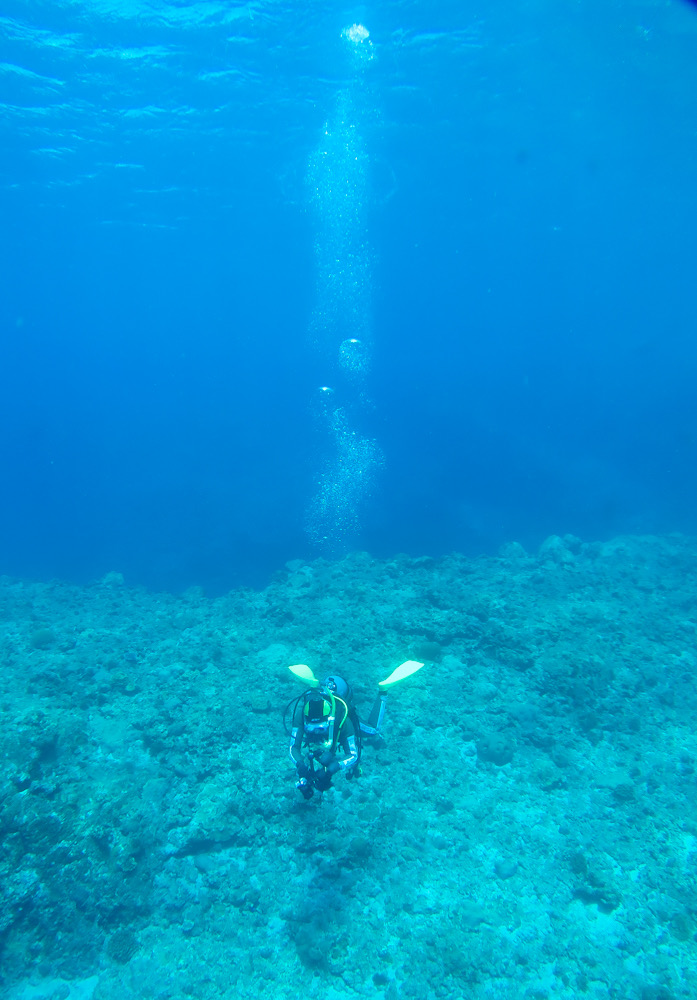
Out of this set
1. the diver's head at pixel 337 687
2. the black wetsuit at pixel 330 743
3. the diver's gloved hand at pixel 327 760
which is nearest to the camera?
the diver's gloved hand at pixel 327 760

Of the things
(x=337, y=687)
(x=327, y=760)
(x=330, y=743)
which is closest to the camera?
(x=327, y=760)

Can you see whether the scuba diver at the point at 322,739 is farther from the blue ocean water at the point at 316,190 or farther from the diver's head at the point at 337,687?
the blue ocean water at the point at 316,190

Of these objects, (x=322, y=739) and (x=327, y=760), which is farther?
(x=322, y=739)

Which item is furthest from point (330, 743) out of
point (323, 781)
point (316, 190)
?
point (316, 190)

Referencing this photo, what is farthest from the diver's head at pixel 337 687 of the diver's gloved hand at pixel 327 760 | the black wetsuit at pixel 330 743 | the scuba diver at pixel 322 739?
the diver's gloved hand at pixel 327 760

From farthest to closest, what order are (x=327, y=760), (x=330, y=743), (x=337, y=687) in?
(x=337, y=687) < (x=330, y=743) < (x=327, y=760)

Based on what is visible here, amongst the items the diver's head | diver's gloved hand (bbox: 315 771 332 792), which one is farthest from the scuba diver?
the diver's head

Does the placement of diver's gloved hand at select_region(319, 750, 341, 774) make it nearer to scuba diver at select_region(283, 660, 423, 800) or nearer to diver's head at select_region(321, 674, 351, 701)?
scuba diver at select_region(283, 660, 423, 800)

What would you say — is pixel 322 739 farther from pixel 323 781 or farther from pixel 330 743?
pixel 323 781

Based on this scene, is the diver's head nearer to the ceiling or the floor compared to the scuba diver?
nearer to the ceiling

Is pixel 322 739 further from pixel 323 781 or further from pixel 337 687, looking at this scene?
pixel 337 687

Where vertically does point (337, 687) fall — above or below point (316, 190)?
below

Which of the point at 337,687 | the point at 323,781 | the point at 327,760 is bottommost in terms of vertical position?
the point at 323,781

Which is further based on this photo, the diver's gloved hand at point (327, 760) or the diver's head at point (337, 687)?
the diver's head at point (337, 687)
